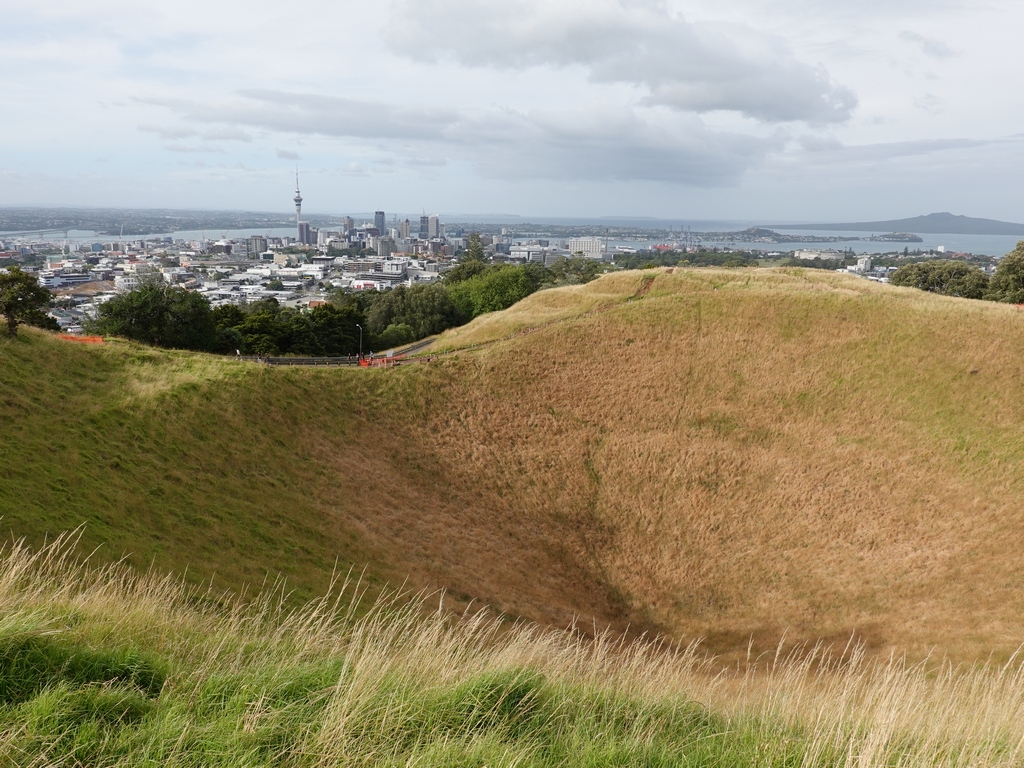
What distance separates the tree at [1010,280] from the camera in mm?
57438

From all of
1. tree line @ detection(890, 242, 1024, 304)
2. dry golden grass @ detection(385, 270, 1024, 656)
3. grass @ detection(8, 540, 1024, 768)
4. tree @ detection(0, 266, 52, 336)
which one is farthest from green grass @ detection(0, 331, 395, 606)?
Result: tree line @ detection(890, 242, 1024, 304)

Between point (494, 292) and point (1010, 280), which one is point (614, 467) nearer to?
point (494, 292)

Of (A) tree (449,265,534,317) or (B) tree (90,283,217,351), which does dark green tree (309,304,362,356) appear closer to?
(B) tree (90,283,217,351)

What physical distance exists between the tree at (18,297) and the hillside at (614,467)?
1.26 metres

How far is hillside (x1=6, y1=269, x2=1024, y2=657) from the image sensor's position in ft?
62.7

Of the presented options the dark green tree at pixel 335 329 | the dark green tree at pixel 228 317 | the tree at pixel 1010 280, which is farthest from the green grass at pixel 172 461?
the tree at pixel 1010 280

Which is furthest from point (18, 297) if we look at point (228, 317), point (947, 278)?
point (947, 278)

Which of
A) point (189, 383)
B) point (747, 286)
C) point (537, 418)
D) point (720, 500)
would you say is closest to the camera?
point (189, 383)

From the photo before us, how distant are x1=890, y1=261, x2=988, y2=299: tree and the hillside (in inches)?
1484

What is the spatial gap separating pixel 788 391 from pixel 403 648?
31.6 meters

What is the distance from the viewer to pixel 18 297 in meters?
24.1

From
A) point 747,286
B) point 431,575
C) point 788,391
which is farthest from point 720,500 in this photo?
point 747,286

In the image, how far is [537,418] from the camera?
32.2m

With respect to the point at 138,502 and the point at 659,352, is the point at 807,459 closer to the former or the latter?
the point at 659,352
